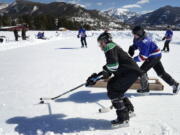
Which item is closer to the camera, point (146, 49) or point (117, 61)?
point (117, 61)

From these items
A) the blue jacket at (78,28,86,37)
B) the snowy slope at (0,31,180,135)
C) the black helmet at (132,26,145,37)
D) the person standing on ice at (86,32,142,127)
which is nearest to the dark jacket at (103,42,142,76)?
the person standing on ice at (86,32,142,127)

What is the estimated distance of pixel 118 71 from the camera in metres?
3.63

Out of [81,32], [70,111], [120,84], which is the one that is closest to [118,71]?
[120,84]

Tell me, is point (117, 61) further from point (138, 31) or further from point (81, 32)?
point (81, 32)

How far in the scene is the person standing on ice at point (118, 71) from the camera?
343 cm

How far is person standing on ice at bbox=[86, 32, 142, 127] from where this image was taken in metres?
3.43

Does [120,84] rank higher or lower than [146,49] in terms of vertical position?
lower

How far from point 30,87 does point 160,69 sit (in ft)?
11.8

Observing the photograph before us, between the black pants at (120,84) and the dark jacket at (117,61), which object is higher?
the dark jacket at (117,61)

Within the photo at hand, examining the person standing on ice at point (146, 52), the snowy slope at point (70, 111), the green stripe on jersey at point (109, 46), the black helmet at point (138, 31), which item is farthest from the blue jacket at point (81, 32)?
the green stripe on jersey at point (109, 46)

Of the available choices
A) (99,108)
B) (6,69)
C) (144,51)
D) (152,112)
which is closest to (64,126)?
(99,108)

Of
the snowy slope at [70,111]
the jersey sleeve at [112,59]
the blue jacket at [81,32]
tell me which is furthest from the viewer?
the blue jacket at [81,32]

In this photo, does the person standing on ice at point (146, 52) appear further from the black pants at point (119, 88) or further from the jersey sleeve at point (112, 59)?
the jersey sleeve at point (112, 59)

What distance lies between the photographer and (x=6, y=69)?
9484 millimetres
